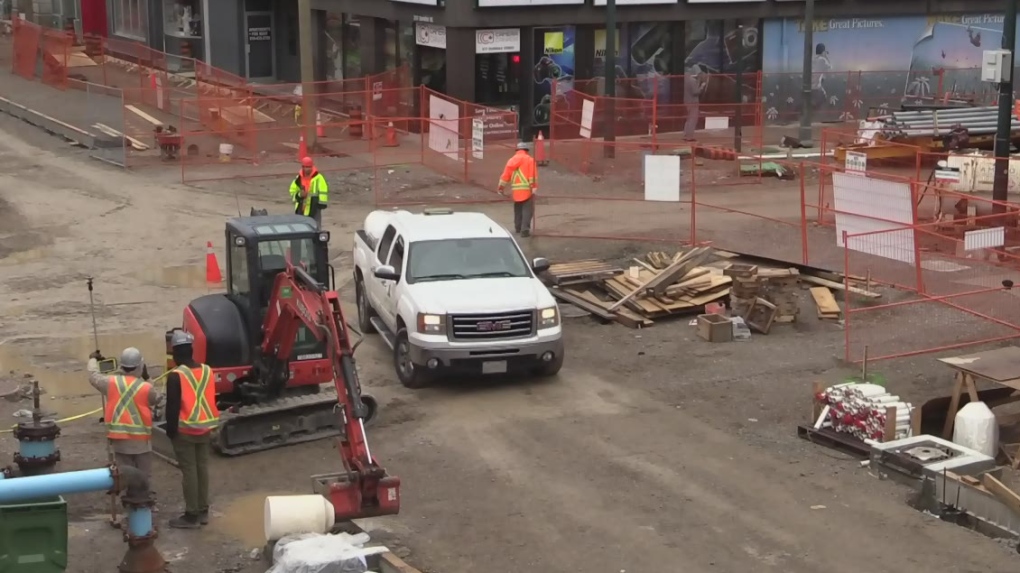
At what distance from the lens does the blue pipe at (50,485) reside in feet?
33.0

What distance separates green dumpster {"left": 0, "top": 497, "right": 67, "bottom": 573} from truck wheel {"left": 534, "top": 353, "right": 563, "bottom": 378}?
7.46 metres

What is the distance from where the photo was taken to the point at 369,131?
34.1 m

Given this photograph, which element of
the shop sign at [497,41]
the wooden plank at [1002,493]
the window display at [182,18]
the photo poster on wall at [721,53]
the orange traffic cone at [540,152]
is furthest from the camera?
the window display at [182,18]

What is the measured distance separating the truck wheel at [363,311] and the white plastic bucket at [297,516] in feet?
25.3

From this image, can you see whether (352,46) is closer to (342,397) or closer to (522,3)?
(522,3)

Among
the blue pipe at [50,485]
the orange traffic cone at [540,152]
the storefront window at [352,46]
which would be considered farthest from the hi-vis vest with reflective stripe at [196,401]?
the storefront window at [352,46]

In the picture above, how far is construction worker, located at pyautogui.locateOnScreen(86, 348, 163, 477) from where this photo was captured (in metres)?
11.5

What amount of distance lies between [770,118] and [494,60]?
8.43 meters

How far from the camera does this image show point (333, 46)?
4191 cm

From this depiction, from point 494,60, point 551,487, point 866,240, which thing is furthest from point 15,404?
point 494,60

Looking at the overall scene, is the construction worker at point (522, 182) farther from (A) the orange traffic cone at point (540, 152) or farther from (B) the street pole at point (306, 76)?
(B) the street pole at point (306, 76)

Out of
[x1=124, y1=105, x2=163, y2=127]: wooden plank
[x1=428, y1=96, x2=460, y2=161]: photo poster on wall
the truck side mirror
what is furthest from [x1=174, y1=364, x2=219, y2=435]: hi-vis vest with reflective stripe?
[x1=124, y1=105, x2=163, y2=127]: wooden plank

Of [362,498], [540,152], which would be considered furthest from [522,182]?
[362,498]

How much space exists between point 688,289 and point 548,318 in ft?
13.1
